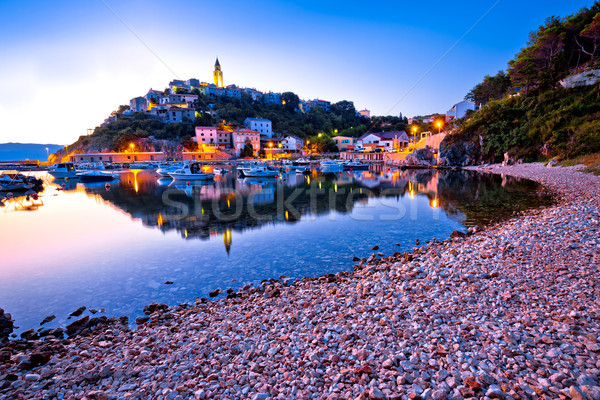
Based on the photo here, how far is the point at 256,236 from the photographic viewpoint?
1277 centimetres

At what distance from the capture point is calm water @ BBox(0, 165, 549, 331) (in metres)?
7.94

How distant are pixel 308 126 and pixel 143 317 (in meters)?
105

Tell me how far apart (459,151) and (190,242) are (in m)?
52.8

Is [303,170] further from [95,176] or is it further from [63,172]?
[63,172]

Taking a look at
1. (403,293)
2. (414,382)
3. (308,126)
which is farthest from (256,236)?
(308,126)

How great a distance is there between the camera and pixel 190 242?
1205cm

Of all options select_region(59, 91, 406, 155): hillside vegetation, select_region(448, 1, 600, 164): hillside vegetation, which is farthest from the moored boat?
select_region(59, 91, 406, 155): hillside vegetation

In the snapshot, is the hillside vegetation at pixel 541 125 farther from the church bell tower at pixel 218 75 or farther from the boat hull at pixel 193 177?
the church bell tower at pixel 218 75

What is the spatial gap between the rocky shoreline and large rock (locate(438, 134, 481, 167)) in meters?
48.9

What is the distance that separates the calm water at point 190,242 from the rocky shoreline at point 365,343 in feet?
5.41

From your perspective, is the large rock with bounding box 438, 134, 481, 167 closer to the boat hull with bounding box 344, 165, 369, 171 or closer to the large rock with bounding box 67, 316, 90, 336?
the boat hull with bounding box 344, 165, 369, 171

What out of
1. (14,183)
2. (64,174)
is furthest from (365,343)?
(64,174)

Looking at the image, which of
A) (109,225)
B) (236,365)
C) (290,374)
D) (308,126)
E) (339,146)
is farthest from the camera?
(308,126)

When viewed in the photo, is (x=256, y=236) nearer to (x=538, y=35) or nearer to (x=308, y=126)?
(x=538, y=35)
